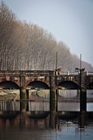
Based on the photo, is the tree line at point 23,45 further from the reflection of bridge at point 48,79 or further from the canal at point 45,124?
the canal at point 45,124

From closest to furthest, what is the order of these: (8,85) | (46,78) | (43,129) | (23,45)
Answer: (43,129) < (46,78) < (8,85) < (23,45)

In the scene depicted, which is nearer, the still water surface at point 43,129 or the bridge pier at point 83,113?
the still water surface at point 43,129

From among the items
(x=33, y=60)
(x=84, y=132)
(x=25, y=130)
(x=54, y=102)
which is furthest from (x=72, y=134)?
(x=33, y=60)

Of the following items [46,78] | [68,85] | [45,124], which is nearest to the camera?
[45,124]

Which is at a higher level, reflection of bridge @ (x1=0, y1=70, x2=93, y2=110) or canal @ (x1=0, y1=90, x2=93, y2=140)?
reflection of bridge @ (x1=0, y1=70, x2=93, y2=110)

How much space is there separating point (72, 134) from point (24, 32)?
72060 millimetres

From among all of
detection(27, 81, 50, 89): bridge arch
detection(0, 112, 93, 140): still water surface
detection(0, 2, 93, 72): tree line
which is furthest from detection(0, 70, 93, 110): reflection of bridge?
detection(0, 112, 93, 140): still water surface

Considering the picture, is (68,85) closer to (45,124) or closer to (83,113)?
(83,113)

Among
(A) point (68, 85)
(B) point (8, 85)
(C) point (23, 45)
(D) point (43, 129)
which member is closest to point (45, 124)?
(D) point (43, 129)

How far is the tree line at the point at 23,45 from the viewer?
283 ft

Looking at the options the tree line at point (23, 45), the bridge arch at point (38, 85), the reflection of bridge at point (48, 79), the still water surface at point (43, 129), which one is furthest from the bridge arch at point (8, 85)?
the still water surface at point (43, 129)

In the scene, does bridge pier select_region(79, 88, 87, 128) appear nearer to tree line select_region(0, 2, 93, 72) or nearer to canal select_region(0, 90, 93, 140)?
canal select_region(0, 90, 93, 140)

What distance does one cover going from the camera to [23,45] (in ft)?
318

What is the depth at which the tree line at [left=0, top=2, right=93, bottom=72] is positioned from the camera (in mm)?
86125
